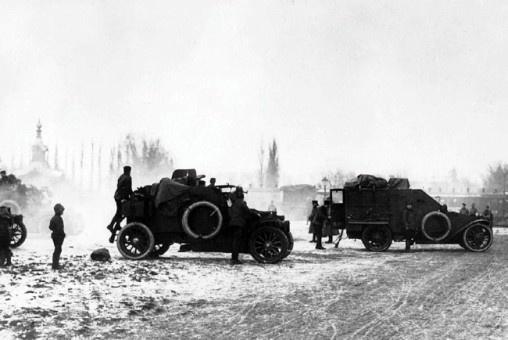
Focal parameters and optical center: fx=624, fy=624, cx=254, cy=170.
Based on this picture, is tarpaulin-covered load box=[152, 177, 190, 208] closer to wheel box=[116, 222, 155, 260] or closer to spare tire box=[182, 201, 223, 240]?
spare tire box=[182, 201, 223, 240]

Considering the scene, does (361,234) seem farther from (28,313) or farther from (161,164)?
(161,164)

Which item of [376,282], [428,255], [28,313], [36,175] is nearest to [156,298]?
[28,313]

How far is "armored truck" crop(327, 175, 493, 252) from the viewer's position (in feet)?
58.5

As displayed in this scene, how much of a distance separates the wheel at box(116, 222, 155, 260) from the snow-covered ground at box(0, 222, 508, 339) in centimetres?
41

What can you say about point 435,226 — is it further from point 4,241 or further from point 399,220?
point 4,241

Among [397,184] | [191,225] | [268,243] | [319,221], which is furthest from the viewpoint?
[319,221]

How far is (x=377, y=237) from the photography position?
715 inches

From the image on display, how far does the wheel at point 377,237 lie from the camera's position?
18.0 m

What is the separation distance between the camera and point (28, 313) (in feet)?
23.9

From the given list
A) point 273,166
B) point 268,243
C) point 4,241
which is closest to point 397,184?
point 268,243

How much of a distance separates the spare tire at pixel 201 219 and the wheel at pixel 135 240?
0.86 meters

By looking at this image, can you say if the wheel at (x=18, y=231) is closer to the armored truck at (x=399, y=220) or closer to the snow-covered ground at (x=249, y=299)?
the snow-covered ground at (x=249, y=299)

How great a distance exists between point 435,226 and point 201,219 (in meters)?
7.53

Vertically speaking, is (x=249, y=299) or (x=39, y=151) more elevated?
(x=39, y=151)
